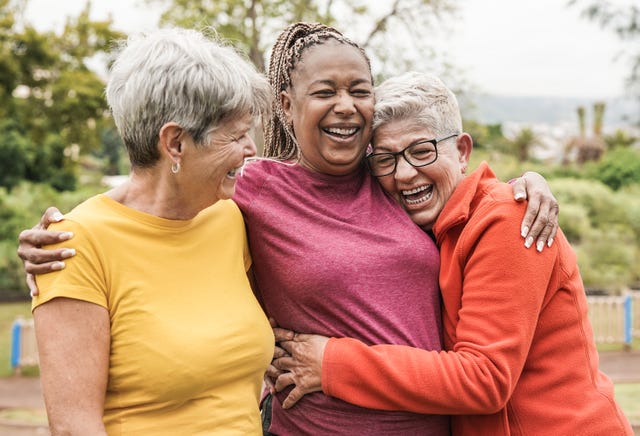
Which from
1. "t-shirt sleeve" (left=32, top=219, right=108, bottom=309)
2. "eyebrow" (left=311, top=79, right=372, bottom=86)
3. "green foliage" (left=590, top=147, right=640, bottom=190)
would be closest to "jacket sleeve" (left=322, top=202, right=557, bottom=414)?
"eyebrow" (left=311, top=79, right=372, bottom=86)

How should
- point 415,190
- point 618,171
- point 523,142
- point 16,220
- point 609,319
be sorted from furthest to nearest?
point 523,142 → point 618,171 → point 16,220 → point 609,319 → point 415,190

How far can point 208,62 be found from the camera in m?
1.85

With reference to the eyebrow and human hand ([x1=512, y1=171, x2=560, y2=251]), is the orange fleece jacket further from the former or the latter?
the eyebrow

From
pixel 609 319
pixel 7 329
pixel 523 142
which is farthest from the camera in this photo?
pixel 523 142

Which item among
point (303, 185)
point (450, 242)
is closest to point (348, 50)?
point (303, 185)

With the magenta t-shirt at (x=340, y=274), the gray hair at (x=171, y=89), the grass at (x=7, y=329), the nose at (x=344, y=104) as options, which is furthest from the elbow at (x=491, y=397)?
the grass at (x=7, y=329)

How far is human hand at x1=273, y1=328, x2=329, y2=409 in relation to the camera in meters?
2.09

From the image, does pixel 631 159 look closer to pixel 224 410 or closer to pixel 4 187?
pixel 4 187

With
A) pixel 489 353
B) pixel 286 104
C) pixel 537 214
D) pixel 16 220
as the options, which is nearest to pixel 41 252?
pixel 286 104

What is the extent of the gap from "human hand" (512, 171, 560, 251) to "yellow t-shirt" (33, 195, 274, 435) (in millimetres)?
864

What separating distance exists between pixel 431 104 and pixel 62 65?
13570 millimetres

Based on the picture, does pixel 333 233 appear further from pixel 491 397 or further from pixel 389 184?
pixel 491 397

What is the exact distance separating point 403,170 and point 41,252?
3.85 ft

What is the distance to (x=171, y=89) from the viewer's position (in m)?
1.79
